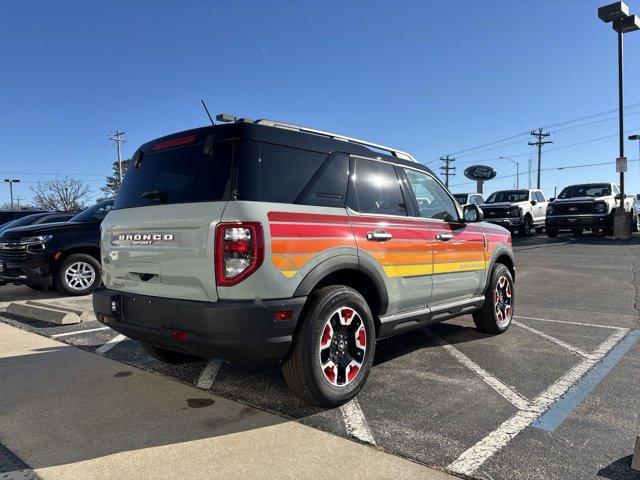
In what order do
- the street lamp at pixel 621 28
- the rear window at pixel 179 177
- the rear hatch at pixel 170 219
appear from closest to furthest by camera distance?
the rear hatch at pixel 170 219 → the rear window at pixel 179 177 → the street lamp at pixel 621 28

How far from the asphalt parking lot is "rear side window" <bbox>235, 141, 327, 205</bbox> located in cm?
155

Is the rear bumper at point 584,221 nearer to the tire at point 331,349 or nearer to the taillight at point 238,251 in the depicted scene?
the tire at point 331,349

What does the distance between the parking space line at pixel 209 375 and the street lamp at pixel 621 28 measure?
17.8m

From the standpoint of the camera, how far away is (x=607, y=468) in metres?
2.74

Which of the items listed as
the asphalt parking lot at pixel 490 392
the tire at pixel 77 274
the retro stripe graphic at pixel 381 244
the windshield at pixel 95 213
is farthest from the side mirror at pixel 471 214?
the windshield at pixel 95 213

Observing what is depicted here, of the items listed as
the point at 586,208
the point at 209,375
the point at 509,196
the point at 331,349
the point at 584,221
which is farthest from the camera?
the point at 509,196

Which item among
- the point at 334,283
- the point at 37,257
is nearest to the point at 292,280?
the point at 334,283

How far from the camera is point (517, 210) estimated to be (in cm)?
2025

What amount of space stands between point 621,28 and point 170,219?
2082 cm

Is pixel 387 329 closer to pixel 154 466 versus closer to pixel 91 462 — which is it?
pixel 154 466

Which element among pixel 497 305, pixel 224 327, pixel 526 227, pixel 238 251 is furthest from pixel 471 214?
pixel 526 227

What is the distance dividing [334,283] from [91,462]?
191cm

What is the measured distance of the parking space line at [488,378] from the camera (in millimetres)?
3695

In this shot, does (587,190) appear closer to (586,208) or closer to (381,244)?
(586,208)
